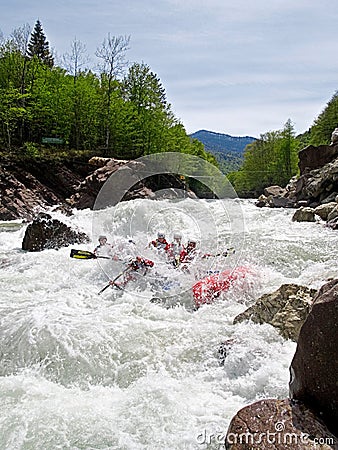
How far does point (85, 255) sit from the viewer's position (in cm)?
746

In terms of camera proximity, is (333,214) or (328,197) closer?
(333,214)

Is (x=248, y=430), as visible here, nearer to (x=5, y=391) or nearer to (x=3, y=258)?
(x=5, y=391)

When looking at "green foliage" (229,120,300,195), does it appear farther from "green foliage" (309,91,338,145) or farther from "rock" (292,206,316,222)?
"rock" (292,206,316,222)

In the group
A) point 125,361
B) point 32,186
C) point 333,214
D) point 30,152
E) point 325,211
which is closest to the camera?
point 125,361

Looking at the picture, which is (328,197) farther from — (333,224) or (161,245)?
(161,245)

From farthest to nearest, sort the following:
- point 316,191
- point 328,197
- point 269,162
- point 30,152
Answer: point 269,162 → point 30,152 → point 316,191 → point 328,197

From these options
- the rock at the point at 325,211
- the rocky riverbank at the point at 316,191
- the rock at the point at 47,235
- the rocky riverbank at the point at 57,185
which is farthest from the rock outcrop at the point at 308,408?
the rocky riverbank at the point at 57,185

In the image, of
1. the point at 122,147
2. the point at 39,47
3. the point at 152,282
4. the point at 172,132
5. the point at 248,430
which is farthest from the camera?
the point at 39,47

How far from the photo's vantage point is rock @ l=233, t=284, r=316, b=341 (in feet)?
14.2

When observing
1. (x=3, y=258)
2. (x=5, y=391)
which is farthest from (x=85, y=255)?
(x=5, y=391)

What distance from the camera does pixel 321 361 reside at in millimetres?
2533

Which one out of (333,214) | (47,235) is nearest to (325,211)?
(333,214)

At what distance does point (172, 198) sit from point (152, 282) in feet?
36.5

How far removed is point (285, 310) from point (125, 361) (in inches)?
77.8
